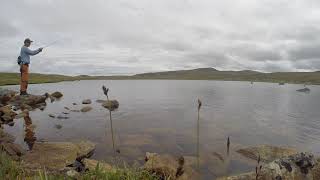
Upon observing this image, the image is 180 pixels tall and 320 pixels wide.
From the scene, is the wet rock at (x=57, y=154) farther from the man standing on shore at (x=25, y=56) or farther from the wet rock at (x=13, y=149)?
the man standing on shore at (x=25, y=56)

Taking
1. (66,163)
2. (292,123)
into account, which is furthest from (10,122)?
(292,123)

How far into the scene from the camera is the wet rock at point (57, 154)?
11.9 metres

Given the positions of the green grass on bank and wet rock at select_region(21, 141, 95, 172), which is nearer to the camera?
the green grass on bank

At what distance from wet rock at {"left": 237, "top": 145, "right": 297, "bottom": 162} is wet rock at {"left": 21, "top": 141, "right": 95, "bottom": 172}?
7.59m

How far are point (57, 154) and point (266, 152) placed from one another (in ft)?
31.8

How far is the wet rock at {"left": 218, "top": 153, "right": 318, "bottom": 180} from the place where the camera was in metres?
10.2

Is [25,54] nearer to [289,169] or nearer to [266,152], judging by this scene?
[266,152]

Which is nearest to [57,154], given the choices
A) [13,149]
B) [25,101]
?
[13,149]

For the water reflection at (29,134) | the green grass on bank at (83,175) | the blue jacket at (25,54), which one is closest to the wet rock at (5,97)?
the blue jacket at (25,54)

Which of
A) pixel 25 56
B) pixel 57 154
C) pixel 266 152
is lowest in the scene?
pixel 266 152

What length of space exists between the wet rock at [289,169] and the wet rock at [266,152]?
352 cm

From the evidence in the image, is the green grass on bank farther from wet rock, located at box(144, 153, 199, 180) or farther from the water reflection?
the water reflection

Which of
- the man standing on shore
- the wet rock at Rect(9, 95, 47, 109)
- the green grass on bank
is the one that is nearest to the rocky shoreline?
the green grass on bank

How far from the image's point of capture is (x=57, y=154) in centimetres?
1302
